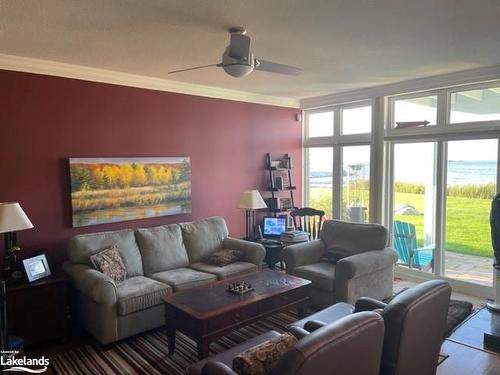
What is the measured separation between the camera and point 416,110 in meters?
5.05

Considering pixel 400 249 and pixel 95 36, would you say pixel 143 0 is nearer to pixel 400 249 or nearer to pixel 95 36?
pixel 95 36

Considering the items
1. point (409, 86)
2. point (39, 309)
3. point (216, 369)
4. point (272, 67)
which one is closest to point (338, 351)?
point (216, 369)

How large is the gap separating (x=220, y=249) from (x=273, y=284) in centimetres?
140

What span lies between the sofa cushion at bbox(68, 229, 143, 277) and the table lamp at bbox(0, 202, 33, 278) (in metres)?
0.53

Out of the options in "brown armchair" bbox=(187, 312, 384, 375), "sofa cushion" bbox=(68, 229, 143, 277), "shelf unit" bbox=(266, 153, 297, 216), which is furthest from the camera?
"shelf unit" bbox=(266, 153, 297, 216)

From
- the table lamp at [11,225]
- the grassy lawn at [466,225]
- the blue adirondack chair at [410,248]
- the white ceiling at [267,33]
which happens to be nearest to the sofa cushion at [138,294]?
the table lamp at [11,225]

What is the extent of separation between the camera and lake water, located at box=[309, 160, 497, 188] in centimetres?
445

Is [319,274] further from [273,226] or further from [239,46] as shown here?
[239,46]

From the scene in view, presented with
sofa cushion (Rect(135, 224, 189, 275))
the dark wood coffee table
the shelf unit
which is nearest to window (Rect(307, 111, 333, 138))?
the shelf unit

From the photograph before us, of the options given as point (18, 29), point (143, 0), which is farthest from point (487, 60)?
point (18, 29)

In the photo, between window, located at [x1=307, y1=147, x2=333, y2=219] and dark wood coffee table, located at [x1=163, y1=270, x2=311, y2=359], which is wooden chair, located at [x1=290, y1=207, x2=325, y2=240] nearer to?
window, located at [x1=307, y1=147, x2=333, y2=219]

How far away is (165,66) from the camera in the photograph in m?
3.98

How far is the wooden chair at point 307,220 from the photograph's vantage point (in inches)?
215

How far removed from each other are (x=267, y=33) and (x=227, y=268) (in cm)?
254
